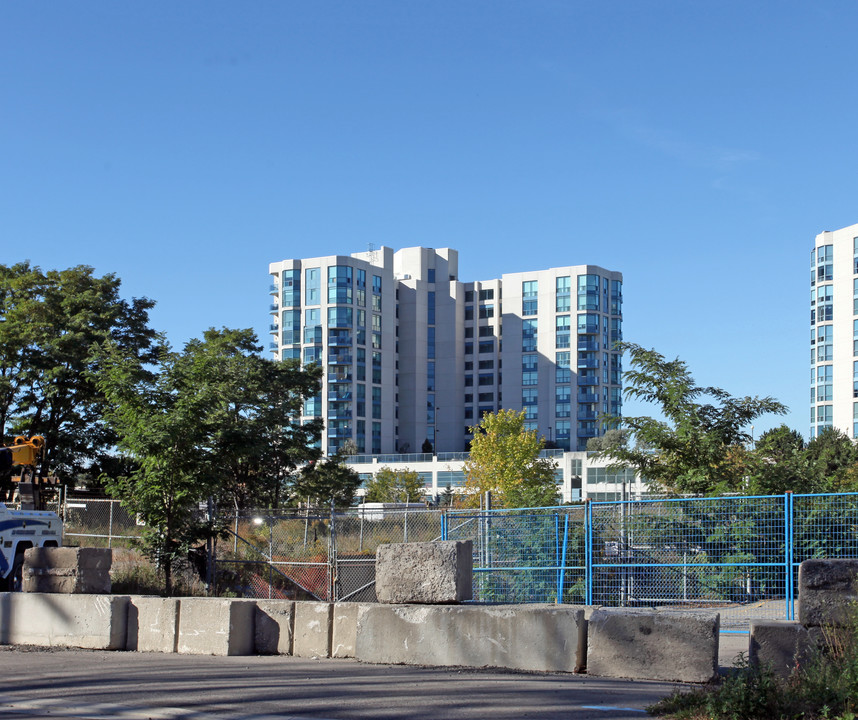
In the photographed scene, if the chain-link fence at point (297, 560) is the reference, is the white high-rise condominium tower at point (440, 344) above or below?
above

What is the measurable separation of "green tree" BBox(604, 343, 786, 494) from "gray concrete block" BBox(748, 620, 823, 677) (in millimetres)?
11765

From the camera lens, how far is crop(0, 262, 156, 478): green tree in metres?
37.5

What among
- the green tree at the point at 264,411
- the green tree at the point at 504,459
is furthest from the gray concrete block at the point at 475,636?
the green tree at the point at 504,459

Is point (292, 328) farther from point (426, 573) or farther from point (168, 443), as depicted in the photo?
point (426, 573)

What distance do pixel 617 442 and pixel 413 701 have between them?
50.3 ft

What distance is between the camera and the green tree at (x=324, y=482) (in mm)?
43031

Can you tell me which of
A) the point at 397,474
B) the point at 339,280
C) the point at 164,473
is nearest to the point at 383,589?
the point at 164,473

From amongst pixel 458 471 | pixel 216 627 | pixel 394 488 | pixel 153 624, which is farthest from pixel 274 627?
pixel 458 471

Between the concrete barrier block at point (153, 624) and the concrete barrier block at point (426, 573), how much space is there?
3.16 metres

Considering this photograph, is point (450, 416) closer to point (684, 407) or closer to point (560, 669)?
point (684, 407)

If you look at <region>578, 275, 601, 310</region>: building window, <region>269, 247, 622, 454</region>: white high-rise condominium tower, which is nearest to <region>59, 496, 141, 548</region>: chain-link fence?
<region>269, 247, 622, 454</region>: white high-rise condominium tower

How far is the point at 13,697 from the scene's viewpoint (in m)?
8.53

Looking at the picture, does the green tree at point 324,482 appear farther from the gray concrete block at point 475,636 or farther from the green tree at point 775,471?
the gray concrete block at point 475,636

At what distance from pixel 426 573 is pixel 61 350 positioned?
3073 centimetres
